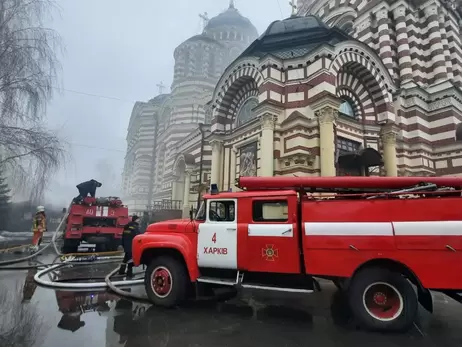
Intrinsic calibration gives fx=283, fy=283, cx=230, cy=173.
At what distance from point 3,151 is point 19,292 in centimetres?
899

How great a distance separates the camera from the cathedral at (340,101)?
14.5 m

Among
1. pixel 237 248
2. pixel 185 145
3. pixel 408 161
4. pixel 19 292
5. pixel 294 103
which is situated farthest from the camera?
pixel 185 145

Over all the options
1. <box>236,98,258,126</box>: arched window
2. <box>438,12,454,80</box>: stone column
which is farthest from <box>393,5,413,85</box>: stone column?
<box>236,98,258,126</box>: arched window

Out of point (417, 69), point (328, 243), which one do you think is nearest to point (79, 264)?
point (328, 243)

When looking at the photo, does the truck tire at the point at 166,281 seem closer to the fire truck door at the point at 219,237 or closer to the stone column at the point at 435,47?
the fire truck door at the point at 219,237

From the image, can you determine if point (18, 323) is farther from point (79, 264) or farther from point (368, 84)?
point (368, 84)

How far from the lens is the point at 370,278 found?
15.2 ft

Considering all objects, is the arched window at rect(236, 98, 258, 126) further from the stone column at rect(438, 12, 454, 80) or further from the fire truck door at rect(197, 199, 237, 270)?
the stone column at rect(438, 12, 454, 80)

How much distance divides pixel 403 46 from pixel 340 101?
34.4 feet

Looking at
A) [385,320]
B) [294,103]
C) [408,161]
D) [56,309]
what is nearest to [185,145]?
[294,103]

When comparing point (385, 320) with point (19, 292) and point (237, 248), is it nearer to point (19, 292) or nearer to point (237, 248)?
point (237, 248)

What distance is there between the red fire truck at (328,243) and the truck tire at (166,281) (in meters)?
0.02

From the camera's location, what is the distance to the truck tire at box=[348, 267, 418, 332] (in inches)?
173

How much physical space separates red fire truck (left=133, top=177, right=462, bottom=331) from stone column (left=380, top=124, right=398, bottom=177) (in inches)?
472
